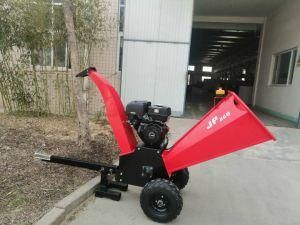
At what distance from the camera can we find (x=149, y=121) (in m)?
2.95

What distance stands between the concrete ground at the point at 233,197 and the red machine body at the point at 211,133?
Result: 22.7 inches

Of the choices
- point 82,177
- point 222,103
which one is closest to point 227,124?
point 222,103

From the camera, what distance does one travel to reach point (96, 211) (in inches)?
113

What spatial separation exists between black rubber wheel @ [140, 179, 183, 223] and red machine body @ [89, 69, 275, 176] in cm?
24

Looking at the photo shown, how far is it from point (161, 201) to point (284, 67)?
8.54m

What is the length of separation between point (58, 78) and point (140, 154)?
4696mm

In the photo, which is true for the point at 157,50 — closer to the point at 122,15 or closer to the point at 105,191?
the point at 122,15

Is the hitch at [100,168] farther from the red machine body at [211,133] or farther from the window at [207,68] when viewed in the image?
the window at [207,68]

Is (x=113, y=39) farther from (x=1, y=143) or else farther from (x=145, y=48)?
(x=1, y=143)

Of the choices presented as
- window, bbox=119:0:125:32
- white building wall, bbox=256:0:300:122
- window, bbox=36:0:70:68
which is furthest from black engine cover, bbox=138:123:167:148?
white building wall, bbox=256:0:300:122

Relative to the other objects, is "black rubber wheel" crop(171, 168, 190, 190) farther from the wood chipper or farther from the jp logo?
the jp logo

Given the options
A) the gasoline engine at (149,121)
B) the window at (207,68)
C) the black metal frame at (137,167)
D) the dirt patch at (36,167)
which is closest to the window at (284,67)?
the dirt patch at (36,167)

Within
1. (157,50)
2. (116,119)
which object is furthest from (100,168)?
(157,50)

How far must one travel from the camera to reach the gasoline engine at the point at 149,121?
2.90 metres
